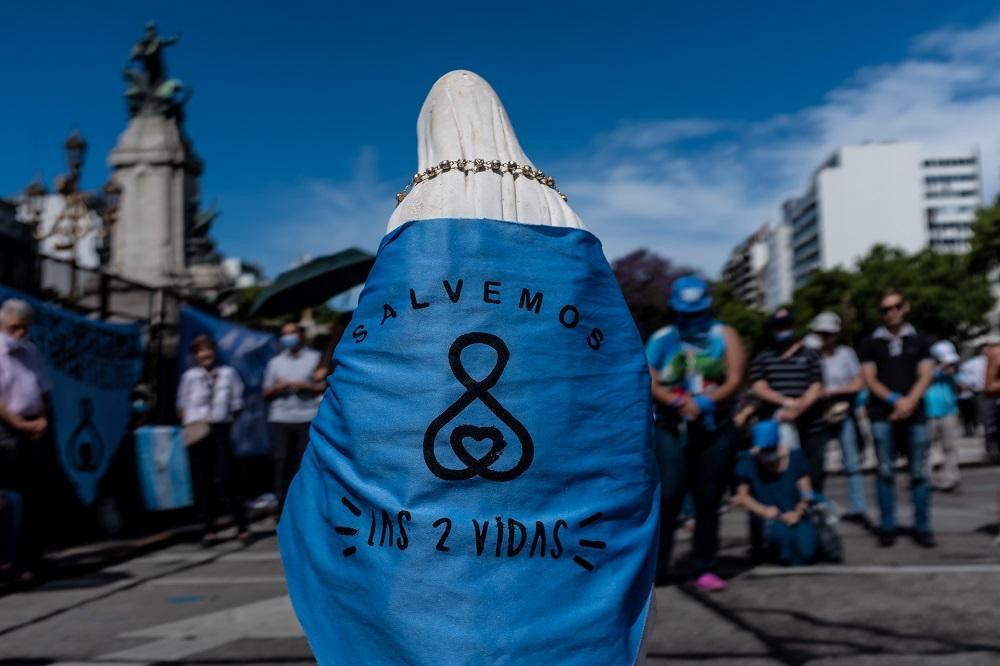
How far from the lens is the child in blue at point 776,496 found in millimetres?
6629

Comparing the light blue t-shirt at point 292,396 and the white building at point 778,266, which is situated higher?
the white building at point 778,266

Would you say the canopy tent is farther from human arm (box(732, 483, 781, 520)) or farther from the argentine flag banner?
the argentine flag banner

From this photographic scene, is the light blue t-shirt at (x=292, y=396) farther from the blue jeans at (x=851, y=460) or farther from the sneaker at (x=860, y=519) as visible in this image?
the sneaker at (x=860, y=519)


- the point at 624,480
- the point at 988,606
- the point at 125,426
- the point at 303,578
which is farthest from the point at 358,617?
the point at 125,426

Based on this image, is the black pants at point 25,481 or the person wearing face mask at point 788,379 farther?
the person wearing face mask at point 788,379

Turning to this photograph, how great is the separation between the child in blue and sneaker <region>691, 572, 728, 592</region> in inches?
37.9

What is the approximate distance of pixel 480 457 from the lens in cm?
253

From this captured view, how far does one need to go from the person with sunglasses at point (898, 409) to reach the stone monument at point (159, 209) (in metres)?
21.5

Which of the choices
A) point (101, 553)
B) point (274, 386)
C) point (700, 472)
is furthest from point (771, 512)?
point (101, 553)

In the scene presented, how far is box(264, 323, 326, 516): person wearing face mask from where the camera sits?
912 cm

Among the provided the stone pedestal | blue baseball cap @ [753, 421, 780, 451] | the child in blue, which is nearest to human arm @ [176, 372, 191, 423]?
the child in blue

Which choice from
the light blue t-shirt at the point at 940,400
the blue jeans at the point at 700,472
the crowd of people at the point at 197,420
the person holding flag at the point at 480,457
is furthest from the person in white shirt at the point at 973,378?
the person holding flag at the point at 480,457

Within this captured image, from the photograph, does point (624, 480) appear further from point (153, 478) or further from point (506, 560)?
point (153, 478)

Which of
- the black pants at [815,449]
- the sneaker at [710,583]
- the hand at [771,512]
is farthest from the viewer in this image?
the black pants at [815,449]
